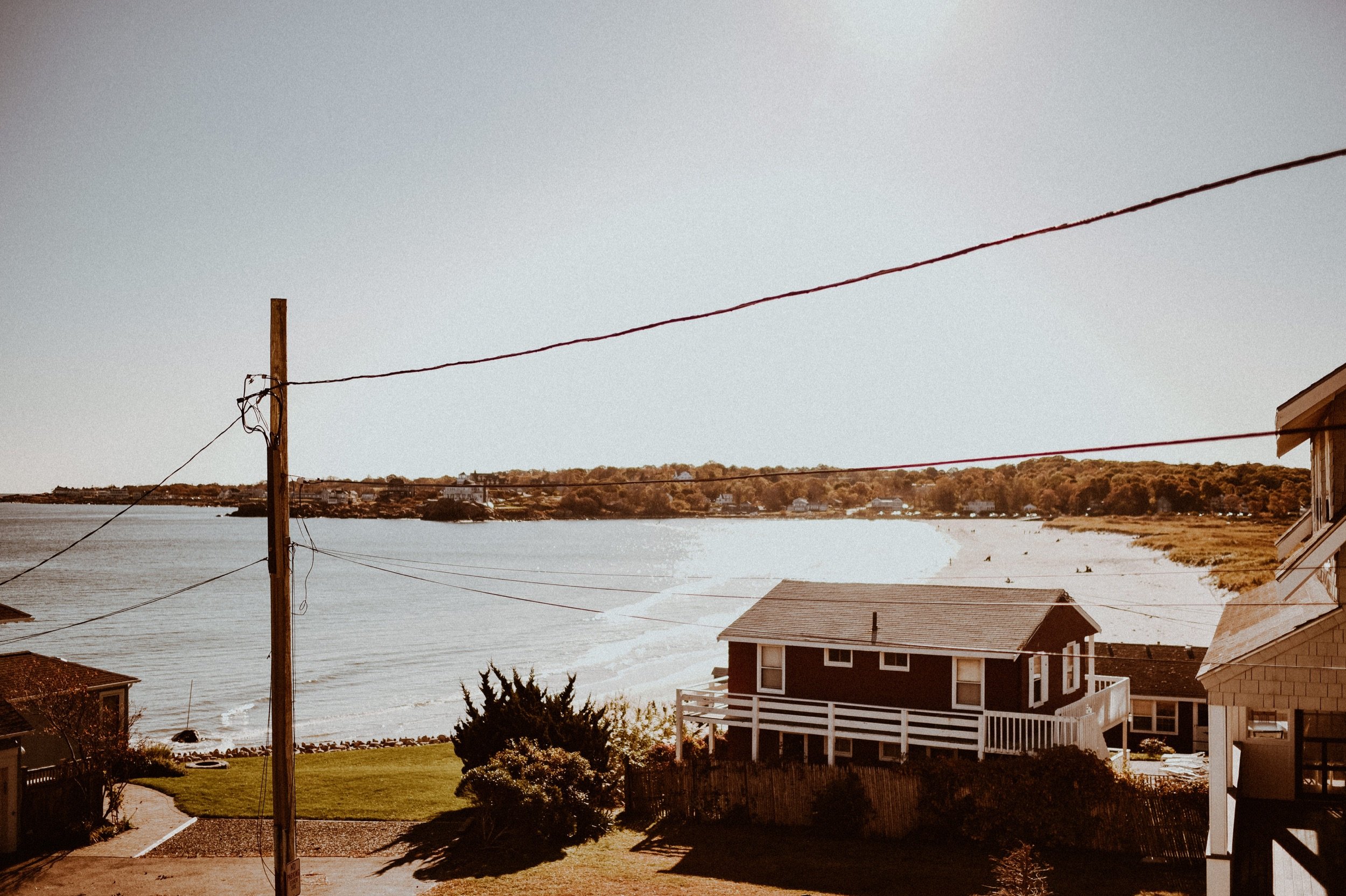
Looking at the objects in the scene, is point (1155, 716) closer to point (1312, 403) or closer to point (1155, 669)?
point (1155, 669)

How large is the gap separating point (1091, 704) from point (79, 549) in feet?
582

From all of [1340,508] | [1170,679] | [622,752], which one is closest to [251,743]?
[622,752]

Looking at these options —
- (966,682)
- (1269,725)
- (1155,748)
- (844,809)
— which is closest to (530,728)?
(844,809)

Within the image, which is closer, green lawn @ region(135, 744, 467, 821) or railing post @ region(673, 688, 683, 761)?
green lawn @ region(135, 744, 467, 821)

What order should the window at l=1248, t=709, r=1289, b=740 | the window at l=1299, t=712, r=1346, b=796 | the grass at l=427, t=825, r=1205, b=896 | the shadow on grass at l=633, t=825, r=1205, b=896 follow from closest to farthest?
the window at l=1299, t=712, r=1346, b=796
the grass at l=427, t=825, r=1205, b=896
the shadow on grass at l=633, t=825, r=1205, b=896
the window at l=1248, t=709, r=1289, b=740

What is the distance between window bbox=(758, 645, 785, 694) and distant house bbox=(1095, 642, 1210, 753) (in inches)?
677

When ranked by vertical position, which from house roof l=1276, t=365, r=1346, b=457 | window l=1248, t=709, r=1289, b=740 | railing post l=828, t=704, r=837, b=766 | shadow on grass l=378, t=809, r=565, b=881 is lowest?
shadow on grass l=378, t=809, r=565, b=881

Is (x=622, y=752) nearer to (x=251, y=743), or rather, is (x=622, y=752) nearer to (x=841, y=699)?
(x=841, y=699)

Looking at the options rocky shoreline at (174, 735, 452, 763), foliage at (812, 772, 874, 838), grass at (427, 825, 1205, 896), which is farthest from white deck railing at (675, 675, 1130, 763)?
rocky shoreline at (174, 735, 452, 763)

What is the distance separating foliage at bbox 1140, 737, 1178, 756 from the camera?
38.3 m

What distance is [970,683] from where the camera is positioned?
90.0 feet

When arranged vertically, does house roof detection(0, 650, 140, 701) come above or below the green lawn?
above

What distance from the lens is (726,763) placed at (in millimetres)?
26156

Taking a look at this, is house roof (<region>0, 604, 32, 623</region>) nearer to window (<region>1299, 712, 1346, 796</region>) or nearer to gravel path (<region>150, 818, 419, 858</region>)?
gravel path (<region>150, 818, 419, 858</region>)
